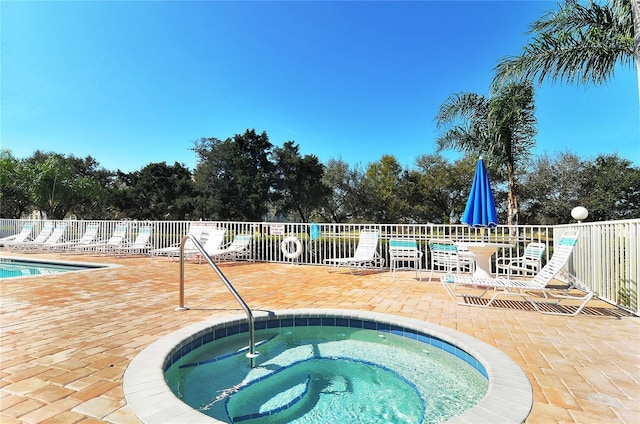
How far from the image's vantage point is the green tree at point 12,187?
68.2 feet

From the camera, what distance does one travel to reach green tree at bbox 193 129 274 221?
26781 mm

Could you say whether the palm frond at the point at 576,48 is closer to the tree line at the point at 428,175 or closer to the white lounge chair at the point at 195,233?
the tree line at the point at 428,175

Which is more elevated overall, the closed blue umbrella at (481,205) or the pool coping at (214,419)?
the closed blue umbrella at (481,205)

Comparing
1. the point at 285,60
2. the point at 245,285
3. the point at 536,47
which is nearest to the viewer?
the point at 245,285

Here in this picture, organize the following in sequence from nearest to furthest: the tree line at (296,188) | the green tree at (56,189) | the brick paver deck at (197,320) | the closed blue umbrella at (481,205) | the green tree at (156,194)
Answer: the brick paver deck at (197,320) → the closed blue umbrella at (481,205) → the tree line at (296,188) → the green tree at (56,189) → the green tree at (156,194)

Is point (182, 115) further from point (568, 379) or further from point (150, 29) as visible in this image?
point (568, 379)

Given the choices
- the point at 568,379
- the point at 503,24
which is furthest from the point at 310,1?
the point at 568,379

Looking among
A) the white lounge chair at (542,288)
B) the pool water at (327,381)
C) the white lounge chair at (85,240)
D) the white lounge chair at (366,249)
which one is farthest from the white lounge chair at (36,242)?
the white lounge chair at (542,288)

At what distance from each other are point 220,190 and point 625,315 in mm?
26693

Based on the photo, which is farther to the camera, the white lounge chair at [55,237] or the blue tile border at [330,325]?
the white lounge chair at [55,237]

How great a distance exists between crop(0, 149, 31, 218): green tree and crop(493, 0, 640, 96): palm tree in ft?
89.6

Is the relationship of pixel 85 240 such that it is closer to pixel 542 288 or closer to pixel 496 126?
pixel 542 288

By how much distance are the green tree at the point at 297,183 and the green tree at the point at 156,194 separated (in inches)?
327

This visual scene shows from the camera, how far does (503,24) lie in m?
10.3
